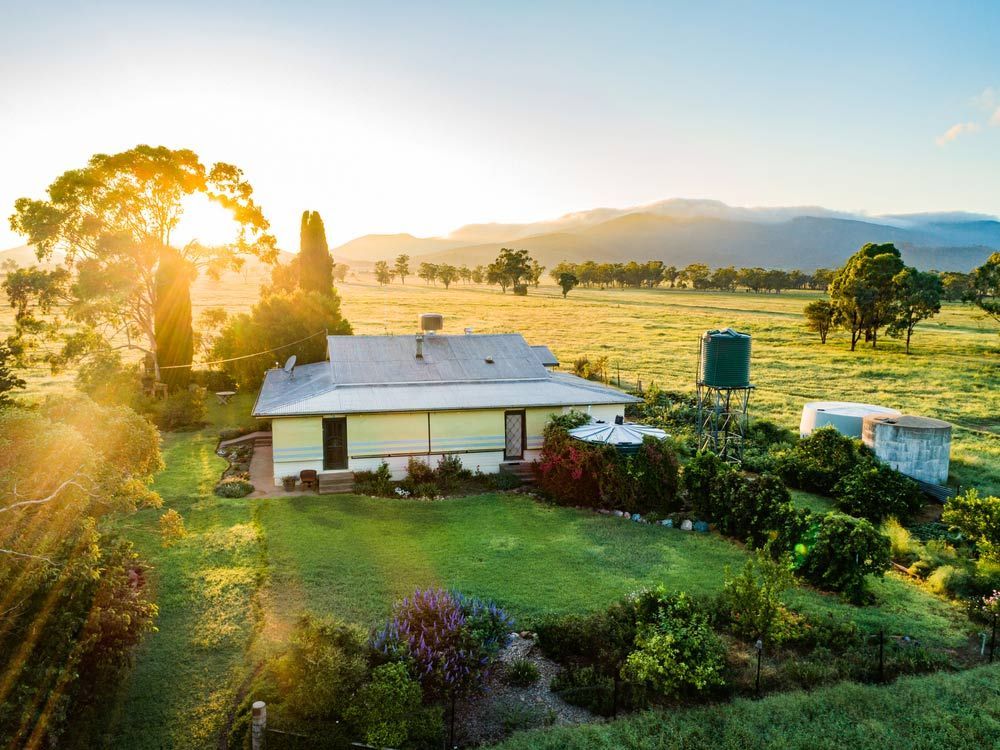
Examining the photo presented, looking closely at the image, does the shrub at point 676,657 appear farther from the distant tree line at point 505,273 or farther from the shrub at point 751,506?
the distant tree line at point 505,273

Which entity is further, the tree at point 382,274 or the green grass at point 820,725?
the tree at point 382,274

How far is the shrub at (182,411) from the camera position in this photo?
26.5 m

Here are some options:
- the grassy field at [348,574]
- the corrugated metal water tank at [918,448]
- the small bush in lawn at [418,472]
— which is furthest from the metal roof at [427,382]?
the corrugated metal water tank at [918,448]

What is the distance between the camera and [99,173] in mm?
27906

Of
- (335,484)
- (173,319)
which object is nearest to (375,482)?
(335,484)

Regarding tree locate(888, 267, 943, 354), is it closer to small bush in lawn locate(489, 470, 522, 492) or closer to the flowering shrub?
small bush in lawn locate(489, 470, 522, 492)

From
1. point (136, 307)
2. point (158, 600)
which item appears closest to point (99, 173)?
point (136, 307)

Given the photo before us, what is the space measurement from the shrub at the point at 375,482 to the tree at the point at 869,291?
138 ft

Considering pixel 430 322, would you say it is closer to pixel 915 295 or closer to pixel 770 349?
pixel 770 349

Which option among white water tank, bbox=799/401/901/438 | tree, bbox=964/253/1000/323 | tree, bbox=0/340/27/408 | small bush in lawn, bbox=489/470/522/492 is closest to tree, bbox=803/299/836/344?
tree, bbox=964/253/1000/323

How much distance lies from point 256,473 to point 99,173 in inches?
728

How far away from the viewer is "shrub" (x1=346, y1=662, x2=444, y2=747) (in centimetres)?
742

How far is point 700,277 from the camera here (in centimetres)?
11300

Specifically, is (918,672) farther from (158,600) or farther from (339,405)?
(339,405)
